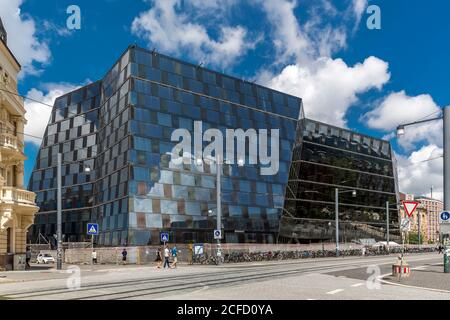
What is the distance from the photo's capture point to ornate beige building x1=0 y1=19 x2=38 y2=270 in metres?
31.4

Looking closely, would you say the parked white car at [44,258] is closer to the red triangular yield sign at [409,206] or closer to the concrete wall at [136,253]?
the concrete wall at [136,253]

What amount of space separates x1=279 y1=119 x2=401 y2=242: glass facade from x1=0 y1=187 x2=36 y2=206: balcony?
3225 cm

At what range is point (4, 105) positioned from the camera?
1320 inches

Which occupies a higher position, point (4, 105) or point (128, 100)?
point (128, 100)

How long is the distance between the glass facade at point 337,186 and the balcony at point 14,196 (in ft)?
106

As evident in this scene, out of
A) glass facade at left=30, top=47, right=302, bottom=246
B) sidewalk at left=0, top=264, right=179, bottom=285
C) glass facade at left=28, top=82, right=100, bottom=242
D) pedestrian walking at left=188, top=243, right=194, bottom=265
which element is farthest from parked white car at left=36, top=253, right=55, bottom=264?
sidewalk at left=0, top=264, right=179, bottom=285

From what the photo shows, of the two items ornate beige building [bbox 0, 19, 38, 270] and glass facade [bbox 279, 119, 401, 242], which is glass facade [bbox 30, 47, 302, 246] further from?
ornate beige building [bbox 0, 19, 38, 270]

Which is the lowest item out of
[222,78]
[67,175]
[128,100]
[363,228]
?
[363,228]

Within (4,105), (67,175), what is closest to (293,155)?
(67,175)

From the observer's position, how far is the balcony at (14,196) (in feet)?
102

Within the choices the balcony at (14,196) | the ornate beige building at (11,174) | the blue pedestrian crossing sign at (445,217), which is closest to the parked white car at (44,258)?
the ornate beige building at (11,174)

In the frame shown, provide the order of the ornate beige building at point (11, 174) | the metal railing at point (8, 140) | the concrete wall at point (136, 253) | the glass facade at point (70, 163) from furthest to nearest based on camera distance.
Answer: the glass facade at point (70, 163) < the concrete wall at point (136, 253) < the metal railing at point (8, 140) < the ornate beige building at point (11, 174)
